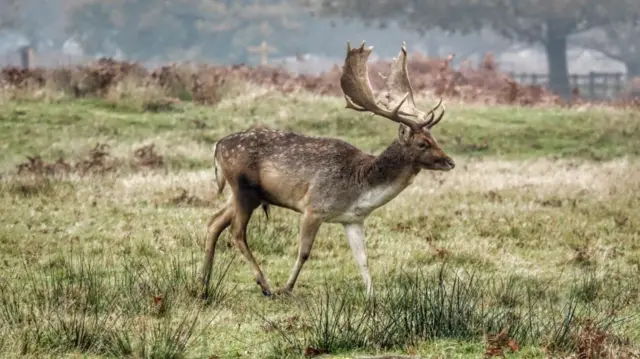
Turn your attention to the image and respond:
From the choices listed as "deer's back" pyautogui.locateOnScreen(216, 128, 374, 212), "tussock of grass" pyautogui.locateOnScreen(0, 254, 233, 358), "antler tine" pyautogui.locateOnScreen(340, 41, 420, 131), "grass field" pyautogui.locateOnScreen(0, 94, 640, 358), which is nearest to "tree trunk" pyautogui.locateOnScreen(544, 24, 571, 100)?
"grass field" pyautogui.locateOnScreen(0, 94, 640, 358)

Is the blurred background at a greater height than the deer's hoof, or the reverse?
the blurred background

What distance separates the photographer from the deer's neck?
9.38m

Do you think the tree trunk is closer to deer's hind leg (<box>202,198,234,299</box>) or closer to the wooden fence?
the wooden fence

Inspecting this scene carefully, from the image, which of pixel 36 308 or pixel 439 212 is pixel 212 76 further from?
pixel 36 308

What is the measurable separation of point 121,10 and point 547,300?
63703 mm

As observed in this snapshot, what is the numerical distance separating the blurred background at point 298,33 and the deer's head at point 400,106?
41.2m

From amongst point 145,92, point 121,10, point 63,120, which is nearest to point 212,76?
point 145,92

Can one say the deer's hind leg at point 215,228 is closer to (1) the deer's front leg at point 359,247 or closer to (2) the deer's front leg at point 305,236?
(2) the deer's front leg at point 305,236

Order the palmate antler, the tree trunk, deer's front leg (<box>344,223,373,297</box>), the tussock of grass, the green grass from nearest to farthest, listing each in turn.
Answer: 1. the tussock of grass
2. deer's front leg (<box>344,223,373,297</box>)
3. the palmate antler
4. the green grass
5. the tree trunk

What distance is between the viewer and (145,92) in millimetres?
24797

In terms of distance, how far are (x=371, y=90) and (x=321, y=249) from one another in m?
2.37

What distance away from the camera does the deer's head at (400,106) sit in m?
9.36

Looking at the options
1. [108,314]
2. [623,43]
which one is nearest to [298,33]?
[623,43]

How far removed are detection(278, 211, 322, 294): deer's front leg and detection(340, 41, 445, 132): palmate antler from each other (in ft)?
3.36
